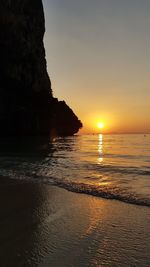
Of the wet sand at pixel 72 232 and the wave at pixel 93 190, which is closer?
the wet sand at pixel 72 232

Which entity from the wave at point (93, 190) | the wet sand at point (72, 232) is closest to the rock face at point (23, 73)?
the wave at point (93, 190)

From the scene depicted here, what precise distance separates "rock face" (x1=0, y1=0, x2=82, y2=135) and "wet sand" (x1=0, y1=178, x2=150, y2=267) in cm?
6299

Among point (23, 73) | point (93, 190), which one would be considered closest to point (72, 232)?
point (93, 190)

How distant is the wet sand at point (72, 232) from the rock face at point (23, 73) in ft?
207

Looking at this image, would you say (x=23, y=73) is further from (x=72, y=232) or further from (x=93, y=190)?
(x=72, y=232)

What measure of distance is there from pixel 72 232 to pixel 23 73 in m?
73.2

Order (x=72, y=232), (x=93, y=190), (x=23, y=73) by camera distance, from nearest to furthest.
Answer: (x=72, y=232), (x=93, y=190), (x=23, y=73)

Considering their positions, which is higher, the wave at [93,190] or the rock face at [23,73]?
the rock face at [23,73]

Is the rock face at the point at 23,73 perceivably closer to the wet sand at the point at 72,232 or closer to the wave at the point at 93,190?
the wave at the point at 93,190

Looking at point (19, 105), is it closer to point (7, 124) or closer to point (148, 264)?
point (7, 124)

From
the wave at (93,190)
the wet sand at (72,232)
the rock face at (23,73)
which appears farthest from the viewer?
the rock face at (23,73)

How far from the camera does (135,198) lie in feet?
34.4

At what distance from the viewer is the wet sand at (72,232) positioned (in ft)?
17.9

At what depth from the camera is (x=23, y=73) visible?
254ft
